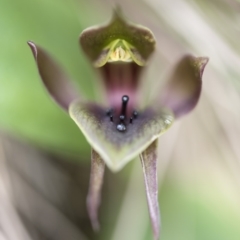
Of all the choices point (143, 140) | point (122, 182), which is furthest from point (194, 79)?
point (122, 182)

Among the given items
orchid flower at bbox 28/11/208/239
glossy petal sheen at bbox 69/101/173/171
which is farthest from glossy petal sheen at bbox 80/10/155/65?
glossy petal sheen at bbox 69/101/173/171

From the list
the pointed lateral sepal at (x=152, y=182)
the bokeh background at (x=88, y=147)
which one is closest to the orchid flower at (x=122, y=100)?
the pointed lateral sepal at (x=152, y=182)

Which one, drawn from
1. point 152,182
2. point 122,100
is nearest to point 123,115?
point 122,100

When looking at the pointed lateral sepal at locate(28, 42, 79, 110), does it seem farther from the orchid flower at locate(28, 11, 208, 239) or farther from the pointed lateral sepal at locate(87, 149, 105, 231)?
the pointed lateral sepal at locate(87, 149, 105, 231)

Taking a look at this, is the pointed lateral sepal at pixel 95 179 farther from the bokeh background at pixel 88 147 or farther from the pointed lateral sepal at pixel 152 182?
the bokeh background at pixel 88 147

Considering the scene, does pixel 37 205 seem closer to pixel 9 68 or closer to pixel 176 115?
pixel 9 68
